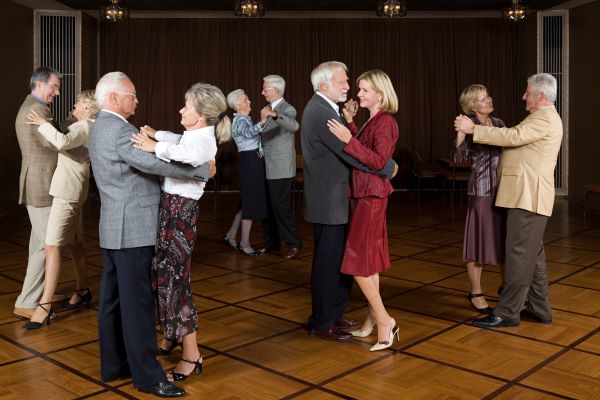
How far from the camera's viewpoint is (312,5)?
1108cm

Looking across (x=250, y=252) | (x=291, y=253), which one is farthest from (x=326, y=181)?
(x=250, y=252)

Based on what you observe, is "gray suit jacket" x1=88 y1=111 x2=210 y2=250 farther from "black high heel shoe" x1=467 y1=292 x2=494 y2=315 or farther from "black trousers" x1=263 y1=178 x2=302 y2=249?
"black trousers" x1=263 y1=178 x2=302 y2=249

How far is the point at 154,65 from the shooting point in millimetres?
11828

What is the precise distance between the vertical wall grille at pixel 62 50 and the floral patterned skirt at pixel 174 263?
799 cm

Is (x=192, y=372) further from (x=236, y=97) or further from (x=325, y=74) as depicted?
(x=236, y=97)

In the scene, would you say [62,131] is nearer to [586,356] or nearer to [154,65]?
[586,356]

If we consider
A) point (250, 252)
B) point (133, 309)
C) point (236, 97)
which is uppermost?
point (236, 97)

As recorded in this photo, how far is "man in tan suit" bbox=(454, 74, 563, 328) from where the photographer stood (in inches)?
156

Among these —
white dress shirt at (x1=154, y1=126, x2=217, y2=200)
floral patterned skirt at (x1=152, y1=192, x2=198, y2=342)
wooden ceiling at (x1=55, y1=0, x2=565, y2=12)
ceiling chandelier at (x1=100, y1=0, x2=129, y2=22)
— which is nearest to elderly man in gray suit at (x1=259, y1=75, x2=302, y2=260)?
white dress shirt at (x1=154, y1=126, x2=217, y2=200)

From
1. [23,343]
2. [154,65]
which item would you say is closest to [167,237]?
[23,343]

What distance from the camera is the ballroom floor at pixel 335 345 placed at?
317 centimetres

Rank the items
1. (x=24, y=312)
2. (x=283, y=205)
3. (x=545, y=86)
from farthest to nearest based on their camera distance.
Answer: (x=283, y=205)
(x=24, y=312)
(x=545, y=86)

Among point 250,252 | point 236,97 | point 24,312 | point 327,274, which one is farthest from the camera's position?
point 250,252

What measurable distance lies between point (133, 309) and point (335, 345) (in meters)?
1.25
